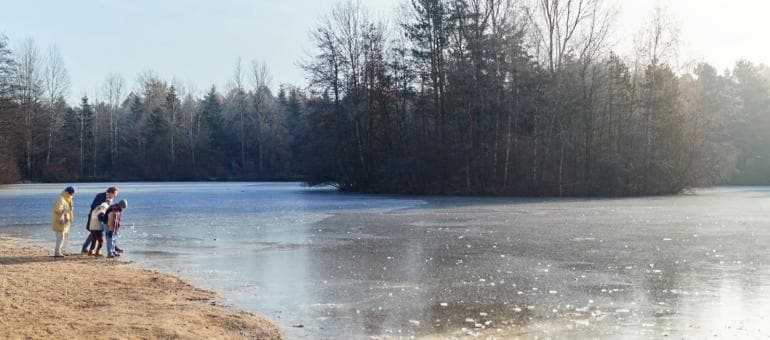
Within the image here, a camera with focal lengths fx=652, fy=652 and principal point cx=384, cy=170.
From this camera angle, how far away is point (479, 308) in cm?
853

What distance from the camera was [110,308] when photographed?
7.79m

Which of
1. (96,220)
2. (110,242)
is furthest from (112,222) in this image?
(110,242)

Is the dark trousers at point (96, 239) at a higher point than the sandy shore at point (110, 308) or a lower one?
higher

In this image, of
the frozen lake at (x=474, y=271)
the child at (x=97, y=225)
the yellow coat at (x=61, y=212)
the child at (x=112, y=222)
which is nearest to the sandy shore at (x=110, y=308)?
the frozen lake at (x=474, y=271)

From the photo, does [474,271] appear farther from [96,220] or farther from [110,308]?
[96,220]

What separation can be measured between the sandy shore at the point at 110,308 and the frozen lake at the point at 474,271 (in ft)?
1.70

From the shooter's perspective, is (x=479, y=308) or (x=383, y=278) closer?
(x=479, y=308)

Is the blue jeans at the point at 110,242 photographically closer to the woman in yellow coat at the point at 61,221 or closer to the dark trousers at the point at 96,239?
the dark trousers at the point at 96,239

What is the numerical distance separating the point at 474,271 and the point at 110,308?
6.20m

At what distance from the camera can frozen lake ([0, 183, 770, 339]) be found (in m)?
7.71

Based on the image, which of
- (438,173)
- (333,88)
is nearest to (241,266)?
(438,173)

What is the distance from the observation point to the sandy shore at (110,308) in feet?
21.4

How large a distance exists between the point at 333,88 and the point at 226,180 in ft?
129

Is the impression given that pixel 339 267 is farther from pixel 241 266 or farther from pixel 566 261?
pixel 566 261
